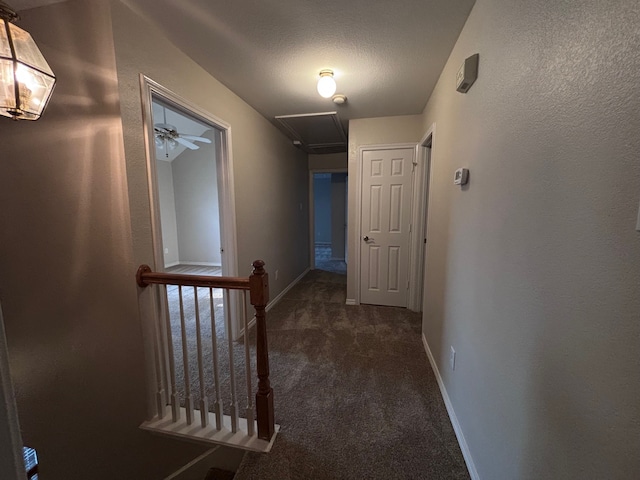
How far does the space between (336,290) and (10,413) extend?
152 inches

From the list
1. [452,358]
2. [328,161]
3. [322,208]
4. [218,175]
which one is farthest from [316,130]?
[322,208]

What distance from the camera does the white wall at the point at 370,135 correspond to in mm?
3078

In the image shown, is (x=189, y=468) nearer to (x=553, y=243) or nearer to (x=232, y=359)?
(x=232, y=359)

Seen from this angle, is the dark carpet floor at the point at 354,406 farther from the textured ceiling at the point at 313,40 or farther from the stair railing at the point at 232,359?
the textured ceiling at the point at 313,40

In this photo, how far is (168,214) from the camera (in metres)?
5.93

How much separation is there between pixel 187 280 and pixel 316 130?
9.55ft

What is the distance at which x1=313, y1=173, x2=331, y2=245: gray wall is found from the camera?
26.2 feet

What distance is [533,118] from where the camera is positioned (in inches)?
34.8

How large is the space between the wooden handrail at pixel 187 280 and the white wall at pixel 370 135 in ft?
6.98

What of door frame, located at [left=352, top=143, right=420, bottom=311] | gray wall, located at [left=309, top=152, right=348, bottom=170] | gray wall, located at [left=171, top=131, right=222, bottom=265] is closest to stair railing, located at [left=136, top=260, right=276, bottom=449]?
door frame, located at [left=352, top=143, right=420, bottom=311]

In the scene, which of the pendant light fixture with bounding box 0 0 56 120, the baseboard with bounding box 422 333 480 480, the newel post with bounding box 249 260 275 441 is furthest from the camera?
the newel post with bounding box 249 260 275 441

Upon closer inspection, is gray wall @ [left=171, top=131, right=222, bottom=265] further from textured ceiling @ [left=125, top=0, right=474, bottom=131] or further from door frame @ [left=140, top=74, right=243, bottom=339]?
textured ceiling @ [left=125, top=0, right=474, bottom=131]

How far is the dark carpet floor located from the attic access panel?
238 cm

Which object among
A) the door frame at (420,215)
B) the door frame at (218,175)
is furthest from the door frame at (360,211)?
the door frame at (218,175)
